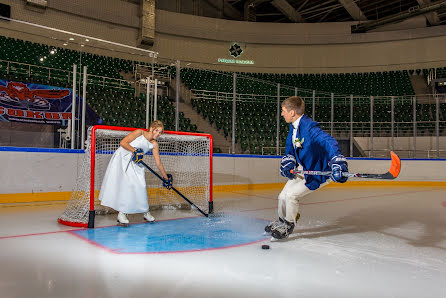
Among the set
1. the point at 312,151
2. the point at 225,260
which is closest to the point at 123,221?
the point at 225,260

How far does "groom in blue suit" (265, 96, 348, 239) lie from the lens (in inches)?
113

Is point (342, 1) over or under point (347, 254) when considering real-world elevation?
over

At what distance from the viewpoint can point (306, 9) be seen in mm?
19156

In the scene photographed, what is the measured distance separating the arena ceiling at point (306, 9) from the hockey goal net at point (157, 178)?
14.0 metres

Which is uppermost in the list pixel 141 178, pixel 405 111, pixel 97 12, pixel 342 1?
pixel 342 1

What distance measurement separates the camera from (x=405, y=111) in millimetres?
10578

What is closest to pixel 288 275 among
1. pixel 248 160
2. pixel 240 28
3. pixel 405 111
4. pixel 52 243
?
pixel 52 243

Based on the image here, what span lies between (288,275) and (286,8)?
751 inches

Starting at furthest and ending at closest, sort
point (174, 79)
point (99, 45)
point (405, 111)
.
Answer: point (405, 111), point (174, 79), point (99, 45)

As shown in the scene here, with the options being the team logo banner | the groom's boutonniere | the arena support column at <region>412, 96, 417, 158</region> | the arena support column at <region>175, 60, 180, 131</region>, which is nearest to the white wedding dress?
the groom's boutonniere

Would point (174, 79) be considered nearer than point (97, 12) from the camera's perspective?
Yes

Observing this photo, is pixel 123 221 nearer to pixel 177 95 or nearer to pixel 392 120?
pixel 177 95

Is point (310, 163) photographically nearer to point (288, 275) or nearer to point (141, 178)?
point (288, 275)

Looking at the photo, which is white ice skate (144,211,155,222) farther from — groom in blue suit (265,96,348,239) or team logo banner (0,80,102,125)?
team logo banner (0,80,102,125)
